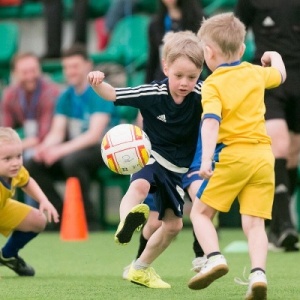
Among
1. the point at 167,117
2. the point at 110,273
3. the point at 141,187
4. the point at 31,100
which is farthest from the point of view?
the point at 31,100

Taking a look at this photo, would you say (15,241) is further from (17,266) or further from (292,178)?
(292,178)

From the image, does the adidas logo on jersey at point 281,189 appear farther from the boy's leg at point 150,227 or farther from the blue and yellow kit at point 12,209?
the blue and yellow kit at point 12,209

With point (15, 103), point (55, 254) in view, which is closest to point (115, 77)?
point (15, 103)

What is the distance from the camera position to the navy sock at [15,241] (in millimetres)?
7109

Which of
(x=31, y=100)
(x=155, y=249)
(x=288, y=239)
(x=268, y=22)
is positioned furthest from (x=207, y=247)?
(x=31, y=100)

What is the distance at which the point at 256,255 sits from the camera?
18.1 ft

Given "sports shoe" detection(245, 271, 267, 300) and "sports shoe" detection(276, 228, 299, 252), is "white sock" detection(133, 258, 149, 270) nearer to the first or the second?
"sports shoe" detection(245, 271, 267, 300)

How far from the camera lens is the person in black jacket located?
343 inches

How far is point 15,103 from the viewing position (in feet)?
38.0

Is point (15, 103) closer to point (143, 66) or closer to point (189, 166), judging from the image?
point (143, 66)

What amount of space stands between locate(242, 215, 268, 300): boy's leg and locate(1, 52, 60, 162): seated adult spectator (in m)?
5.99

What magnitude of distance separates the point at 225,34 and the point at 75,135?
575 cm

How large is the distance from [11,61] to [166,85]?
6638mm

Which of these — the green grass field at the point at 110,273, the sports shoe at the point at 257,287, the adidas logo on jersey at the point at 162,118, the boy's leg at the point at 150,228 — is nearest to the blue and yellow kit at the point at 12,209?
the green grass field at the point at 110,273
